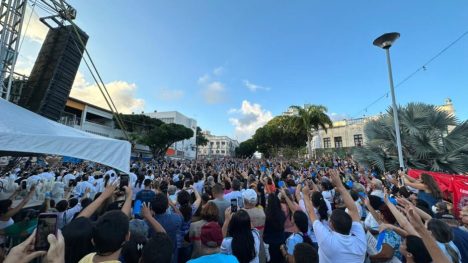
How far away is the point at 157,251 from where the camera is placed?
157cm

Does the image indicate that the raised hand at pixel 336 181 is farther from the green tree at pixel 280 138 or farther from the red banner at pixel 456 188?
the green tree at pixel 280 138

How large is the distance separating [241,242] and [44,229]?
183 centimetres

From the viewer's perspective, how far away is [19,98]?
303 inches

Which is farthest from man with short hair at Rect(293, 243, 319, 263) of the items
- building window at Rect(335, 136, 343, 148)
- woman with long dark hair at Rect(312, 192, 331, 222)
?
building window at Rect(335, 136, 343, 148)

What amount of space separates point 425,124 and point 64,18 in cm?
1455

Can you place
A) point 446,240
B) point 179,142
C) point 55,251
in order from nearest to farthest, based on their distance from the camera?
1. point 55,251
2. point 446,240
3. point 179,142

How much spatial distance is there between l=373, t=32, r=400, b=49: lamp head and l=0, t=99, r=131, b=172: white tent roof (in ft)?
31.1

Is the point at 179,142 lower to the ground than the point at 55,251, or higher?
higher

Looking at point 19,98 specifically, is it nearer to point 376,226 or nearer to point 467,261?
point 376,226

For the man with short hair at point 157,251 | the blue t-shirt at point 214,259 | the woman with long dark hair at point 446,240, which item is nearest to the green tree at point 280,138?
the woman with long dark hair at point 446,240

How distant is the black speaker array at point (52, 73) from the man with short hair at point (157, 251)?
319 inches

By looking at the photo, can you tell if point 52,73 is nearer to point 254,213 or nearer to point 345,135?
point 254,213

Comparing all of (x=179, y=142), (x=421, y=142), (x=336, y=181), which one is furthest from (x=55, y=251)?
(x=179, y=142)

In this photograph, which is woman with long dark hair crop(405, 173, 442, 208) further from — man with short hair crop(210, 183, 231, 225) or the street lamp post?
man with short hair crop(210, 183, 231, 225)
